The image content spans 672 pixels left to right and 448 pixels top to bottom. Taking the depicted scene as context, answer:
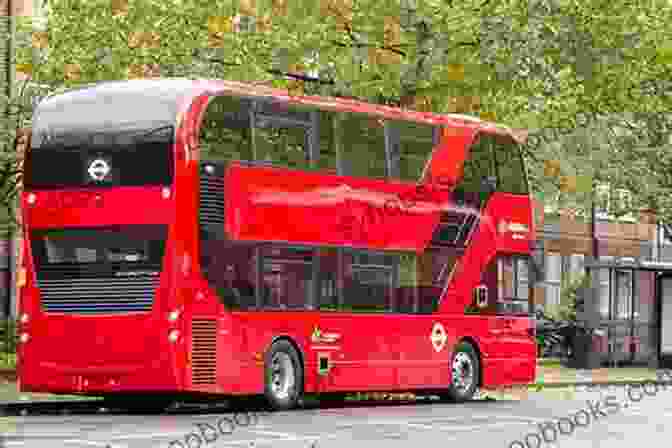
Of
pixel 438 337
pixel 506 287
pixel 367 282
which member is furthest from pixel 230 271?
pixel 506 287

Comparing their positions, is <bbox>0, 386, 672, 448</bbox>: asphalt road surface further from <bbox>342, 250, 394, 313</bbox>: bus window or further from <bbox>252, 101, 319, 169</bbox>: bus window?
<bbox>252, 101, 319, 169</bbox>: bus window

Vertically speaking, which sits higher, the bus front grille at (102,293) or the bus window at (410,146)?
the bus window at (410,146)

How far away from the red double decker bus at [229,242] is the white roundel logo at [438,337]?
0.24 feet

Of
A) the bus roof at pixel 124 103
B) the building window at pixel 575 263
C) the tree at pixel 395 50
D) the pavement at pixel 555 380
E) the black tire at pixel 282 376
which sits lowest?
the pavement at pixel 555 380

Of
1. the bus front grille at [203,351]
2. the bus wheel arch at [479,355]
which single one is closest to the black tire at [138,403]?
the bus front grille at [203,351]

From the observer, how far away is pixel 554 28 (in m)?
34.3

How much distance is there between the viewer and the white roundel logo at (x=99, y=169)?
76.2ft

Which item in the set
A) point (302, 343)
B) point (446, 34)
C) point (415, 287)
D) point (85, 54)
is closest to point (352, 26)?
point (446, 34)

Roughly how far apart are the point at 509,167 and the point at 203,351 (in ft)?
26.4

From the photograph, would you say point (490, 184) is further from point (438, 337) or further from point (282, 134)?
point (282, 134)

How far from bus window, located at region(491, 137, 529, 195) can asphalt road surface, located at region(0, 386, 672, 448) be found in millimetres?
4209

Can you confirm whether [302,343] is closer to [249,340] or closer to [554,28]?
[249,340]

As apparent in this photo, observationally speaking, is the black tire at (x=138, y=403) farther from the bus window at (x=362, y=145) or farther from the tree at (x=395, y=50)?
the tree at (x=395, y=50)

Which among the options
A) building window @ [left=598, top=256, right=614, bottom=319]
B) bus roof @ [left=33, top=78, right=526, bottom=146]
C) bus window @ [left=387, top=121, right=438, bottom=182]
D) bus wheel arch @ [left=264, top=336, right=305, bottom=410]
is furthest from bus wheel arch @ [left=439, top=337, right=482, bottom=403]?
building window @ [left=598, top=256, right=614, bottom=319]
